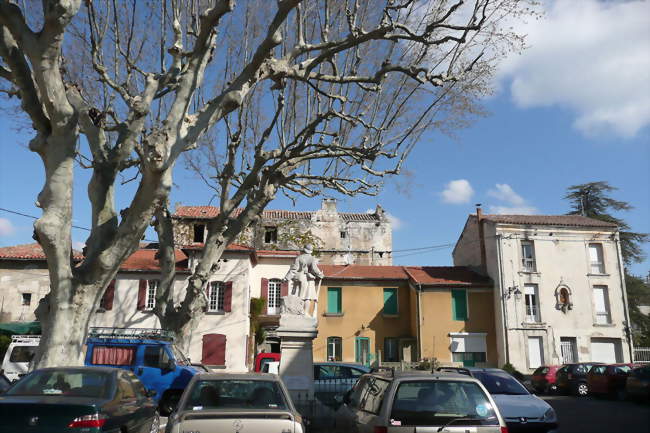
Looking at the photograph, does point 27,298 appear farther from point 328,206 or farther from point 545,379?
point 545,379

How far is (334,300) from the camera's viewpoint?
1228 inches

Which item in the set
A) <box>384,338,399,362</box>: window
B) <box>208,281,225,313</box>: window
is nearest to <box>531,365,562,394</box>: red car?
<box>384,338,399,362</box>: window

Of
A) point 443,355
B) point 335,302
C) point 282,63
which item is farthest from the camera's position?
point 335,302

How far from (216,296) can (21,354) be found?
1136cm

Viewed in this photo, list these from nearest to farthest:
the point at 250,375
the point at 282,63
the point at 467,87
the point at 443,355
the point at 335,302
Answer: the point at 250,375, the point at 282,63, the point at 467,87, the point at 443,355, the point at 335,302

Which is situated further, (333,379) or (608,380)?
(608,380)

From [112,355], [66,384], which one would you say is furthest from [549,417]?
[112,355]

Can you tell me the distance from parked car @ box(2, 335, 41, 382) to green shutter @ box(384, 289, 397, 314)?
19.6 metres

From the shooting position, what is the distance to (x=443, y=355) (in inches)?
1153

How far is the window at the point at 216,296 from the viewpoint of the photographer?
27.4 metres

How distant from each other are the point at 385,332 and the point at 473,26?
2203 cm

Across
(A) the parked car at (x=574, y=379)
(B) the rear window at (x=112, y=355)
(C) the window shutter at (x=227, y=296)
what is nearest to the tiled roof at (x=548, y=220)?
(A) the parked car at (x=574, y=379)

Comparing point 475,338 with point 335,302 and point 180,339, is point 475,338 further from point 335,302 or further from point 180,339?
point 180,339

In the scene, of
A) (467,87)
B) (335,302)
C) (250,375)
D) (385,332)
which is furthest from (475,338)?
(250,375)
